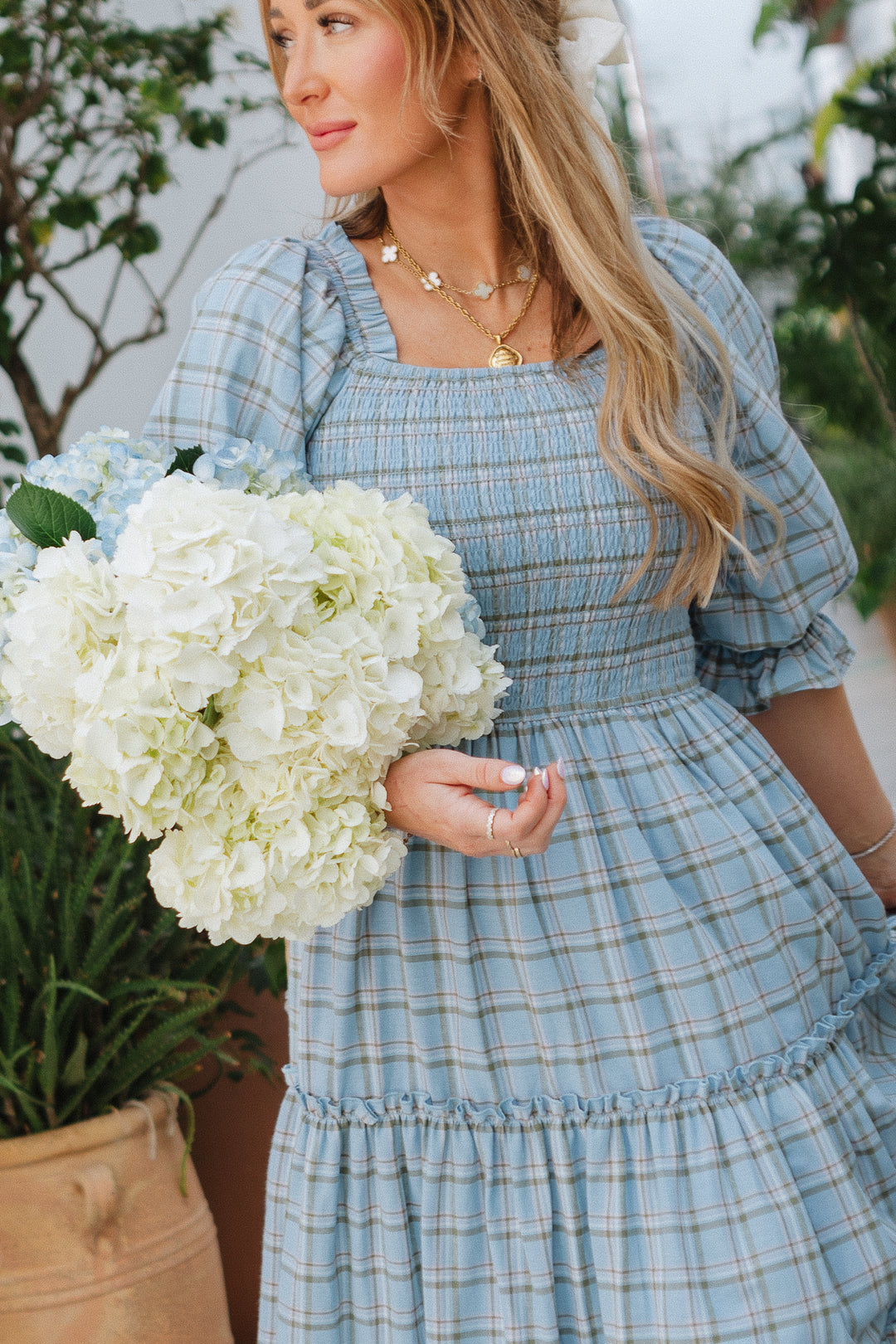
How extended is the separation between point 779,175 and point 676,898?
3.19 m

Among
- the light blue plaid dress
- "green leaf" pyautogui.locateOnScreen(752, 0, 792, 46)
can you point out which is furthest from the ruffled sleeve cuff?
"green leaf" pyautogui.locateOnScreen(752, 0, 792, 46)

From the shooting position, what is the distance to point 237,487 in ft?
3.45

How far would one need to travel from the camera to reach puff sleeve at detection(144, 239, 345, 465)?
4.00 feet

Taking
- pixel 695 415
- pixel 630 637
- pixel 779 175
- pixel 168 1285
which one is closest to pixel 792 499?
pixel 695 415

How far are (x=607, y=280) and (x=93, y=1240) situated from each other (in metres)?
1.47

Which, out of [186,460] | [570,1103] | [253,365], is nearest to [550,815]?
[570,1103]

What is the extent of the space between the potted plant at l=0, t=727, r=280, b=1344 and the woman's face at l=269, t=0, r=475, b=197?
997mm

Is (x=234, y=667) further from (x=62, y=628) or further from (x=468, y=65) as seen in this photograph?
(x=468, y=65)

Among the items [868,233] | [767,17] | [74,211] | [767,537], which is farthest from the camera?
[767,17]

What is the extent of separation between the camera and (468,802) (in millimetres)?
975

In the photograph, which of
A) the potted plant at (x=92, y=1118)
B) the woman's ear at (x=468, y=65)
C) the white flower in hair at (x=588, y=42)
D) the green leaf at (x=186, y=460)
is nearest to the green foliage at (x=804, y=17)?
the white flower in hair at (x=588, y=42)

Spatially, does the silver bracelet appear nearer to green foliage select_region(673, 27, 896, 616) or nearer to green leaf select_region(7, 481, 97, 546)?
green leaf select_region(7, 481, 97, 546)

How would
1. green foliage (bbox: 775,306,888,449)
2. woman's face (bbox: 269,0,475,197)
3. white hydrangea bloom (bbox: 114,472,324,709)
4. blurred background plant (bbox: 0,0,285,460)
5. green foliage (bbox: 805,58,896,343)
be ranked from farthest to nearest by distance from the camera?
1. green foliage (bbox: 775,306,888,449)
2. green foliage (bbox: 805,58,896,343)
3. blurred background plant (bbox: 0,0,285,460)
4. woman's face (bbox: 269,0,475,197)
5. white hydrangea bloom (bbox: 114,472,324,709)

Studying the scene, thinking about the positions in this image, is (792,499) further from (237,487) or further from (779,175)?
(779,175)
